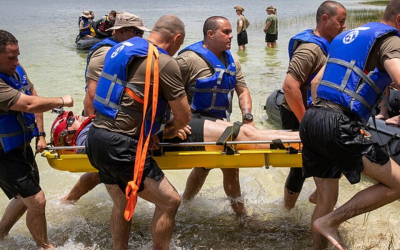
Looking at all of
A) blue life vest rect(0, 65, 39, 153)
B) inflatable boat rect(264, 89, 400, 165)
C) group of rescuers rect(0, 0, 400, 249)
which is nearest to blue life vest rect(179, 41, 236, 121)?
group of rescuers rect(0, 0, 400, 249)

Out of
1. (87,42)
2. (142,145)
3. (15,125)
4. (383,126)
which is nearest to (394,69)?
(142,145)

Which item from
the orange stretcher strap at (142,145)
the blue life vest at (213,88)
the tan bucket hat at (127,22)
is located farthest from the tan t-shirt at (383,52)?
the tan bucket hat at (127,22)

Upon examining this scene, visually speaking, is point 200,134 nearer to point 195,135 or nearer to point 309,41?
point 195,135

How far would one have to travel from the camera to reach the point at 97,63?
16.3ft

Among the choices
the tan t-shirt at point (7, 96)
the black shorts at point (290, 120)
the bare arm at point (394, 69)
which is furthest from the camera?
the black shorts at point (290, 120)

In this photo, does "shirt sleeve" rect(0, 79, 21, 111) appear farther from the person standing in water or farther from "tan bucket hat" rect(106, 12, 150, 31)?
the person standing in water

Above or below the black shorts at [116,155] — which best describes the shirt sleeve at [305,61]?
above

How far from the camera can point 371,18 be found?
2575 cm

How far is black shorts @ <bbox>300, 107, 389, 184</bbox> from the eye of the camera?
11.8ft

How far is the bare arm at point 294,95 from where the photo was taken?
180 inches

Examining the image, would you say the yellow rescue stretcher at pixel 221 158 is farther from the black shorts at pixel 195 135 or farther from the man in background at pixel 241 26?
the man in background at pixel 241 26

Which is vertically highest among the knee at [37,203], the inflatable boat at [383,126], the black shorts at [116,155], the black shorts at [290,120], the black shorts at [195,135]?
the black shorts at [116,155]

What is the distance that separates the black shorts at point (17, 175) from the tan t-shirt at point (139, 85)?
0.94 m

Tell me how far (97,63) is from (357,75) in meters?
2.52
